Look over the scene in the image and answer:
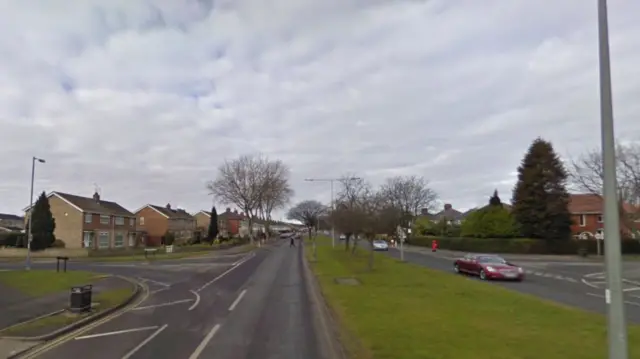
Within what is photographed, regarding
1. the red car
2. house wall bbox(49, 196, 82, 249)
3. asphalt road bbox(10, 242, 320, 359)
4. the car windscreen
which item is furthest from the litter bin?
house wall bbox(49, 196, 82, 249)

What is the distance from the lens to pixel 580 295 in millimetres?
19047

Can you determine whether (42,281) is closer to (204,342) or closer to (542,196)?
(204,342)

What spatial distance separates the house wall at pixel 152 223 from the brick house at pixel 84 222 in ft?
49.1

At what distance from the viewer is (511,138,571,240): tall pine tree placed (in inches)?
2126

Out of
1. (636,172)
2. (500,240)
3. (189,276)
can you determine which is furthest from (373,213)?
(500,240)

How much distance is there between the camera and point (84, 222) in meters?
63.7

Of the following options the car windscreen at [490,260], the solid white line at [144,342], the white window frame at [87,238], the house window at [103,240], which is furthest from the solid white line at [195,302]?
the house window at [103,240]

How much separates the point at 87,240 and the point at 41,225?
11051mm

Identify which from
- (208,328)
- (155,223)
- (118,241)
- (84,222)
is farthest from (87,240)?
(208,328)

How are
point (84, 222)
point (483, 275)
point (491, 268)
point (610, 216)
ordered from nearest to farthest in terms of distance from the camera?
point (610, 216) < point (491, 268) < point (483, 275) < point (84, 222)

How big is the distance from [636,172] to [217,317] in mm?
39956

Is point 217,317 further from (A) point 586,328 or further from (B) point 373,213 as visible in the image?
(B) point 373,213

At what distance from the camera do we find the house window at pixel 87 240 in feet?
209

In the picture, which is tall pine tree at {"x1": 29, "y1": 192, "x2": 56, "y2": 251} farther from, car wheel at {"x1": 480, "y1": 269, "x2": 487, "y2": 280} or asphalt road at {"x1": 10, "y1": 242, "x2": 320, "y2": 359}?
car wheel at {"x1": 480, "y1": 269, "x2": 487, "y2": 280}
